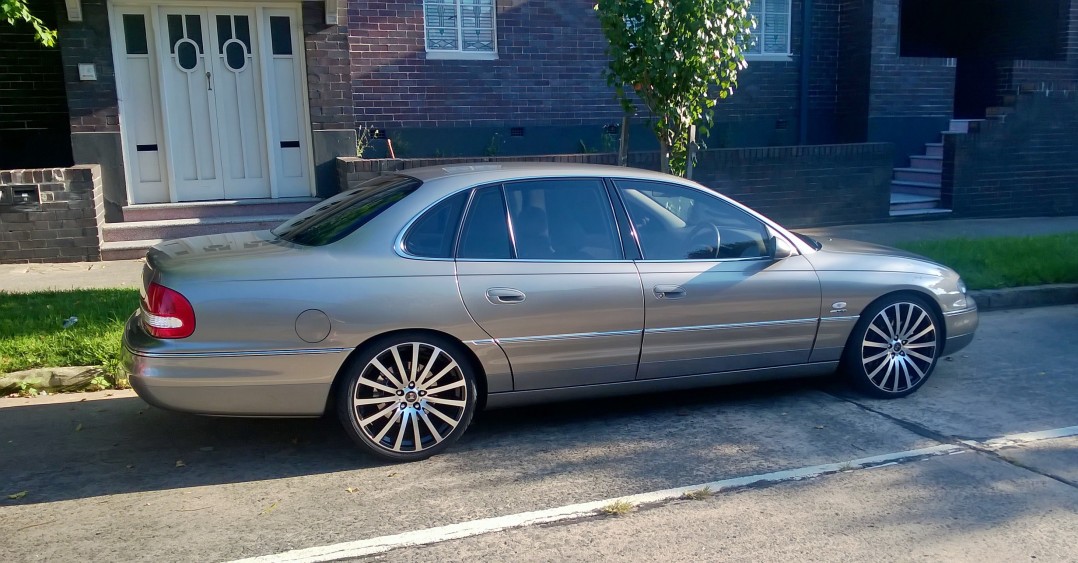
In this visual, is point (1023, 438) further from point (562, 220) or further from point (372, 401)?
point (372, 401)

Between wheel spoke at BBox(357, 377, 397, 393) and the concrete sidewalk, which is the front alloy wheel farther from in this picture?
the concrete sidewalk

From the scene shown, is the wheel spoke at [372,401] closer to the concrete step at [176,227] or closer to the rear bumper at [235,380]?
the rear bumper at [235,380]

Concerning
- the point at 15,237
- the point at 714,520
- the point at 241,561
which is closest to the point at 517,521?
the point at 714,520

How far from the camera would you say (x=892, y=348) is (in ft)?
19.5

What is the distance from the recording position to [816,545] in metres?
3.94

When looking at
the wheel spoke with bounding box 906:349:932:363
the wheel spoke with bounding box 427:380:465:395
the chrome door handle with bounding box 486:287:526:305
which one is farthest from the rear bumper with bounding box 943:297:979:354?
the wheel spoke with bounding box 427:380:465:395

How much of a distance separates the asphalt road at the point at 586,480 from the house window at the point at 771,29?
31.3 feet

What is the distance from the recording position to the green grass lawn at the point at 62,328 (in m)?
6.34

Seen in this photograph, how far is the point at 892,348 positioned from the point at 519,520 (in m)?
3.02

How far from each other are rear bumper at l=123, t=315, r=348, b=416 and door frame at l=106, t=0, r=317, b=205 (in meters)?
7.06

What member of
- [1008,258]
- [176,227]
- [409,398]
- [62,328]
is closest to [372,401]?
[409,398]

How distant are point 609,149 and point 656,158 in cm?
171

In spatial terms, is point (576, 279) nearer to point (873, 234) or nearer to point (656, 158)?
point (656, 158)

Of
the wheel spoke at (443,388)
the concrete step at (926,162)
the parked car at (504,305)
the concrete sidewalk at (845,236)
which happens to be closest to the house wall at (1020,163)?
the concrete sidewalk at (845,236)
